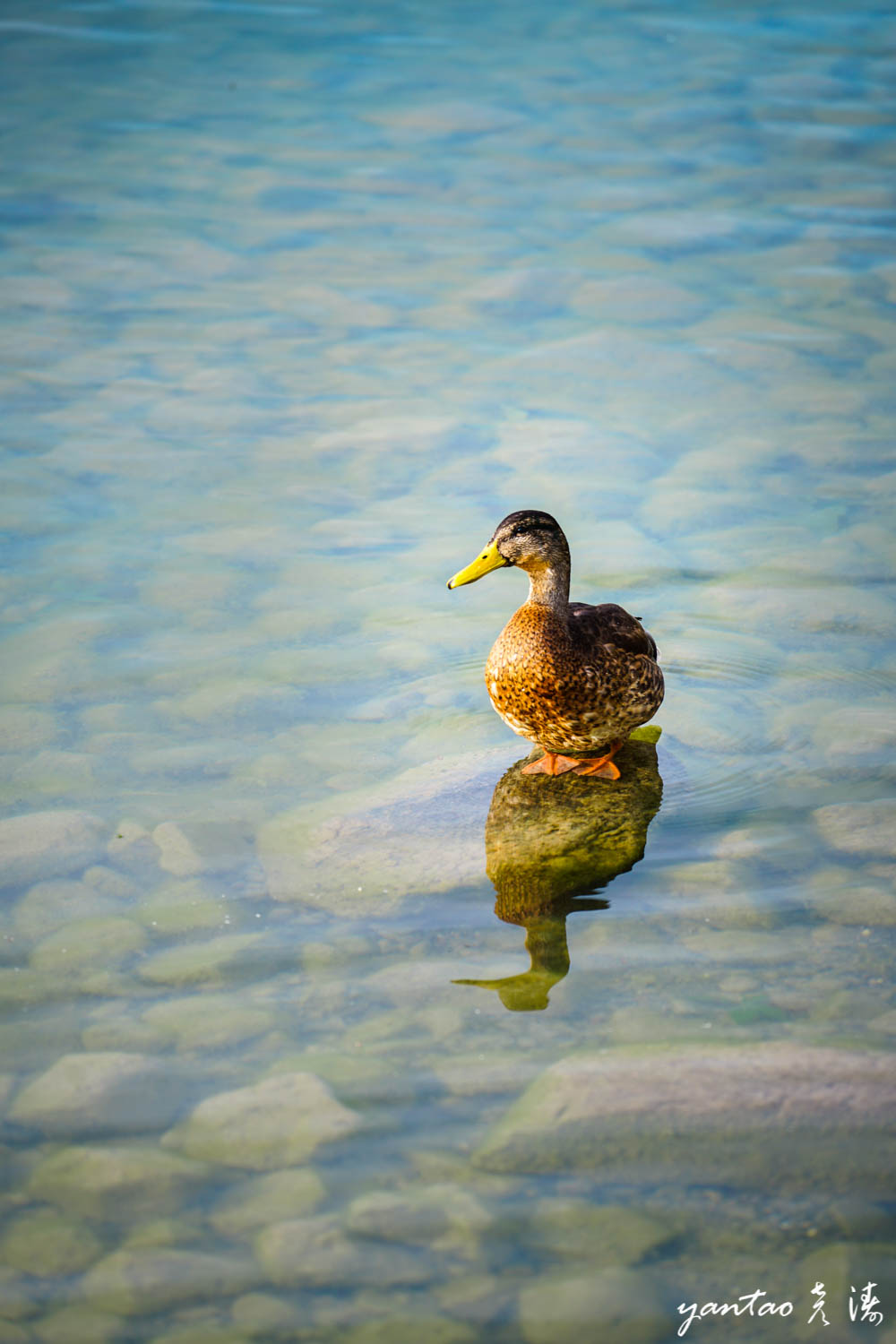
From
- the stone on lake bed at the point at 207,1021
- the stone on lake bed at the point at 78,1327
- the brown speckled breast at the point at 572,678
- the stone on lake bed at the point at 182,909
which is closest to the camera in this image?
the stone on lake bed at the point at 78,1327

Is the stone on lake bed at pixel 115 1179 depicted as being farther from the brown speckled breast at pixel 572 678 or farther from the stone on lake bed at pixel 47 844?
the brown speckled breast at pixel 572 678

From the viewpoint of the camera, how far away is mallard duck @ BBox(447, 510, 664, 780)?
4.77 metres

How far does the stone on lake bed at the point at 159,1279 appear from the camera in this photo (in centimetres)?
302

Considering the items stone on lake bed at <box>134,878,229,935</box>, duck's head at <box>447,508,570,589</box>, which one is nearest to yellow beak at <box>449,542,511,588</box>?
duck's head at <box>447,508,570,589</box>

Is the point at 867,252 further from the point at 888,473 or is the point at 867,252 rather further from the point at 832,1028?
the point at 832,1028

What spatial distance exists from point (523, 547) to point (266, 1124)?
88.7 inches

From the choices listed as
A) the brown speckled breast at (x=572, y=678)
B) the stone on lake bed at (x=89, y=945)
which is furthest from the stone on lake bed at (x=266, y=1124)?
the brown speckled breast at (x=572, y=678)

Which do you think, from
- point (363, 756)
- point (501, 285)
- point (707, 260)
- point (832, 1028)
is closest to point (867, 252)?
point (707, 260)

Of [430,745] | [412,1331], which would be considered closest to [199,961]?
[412,1331]

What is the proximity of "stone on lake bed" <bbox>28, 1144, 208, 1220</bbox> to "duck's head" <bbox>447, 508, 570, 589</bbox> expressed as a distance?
2234 millimetres

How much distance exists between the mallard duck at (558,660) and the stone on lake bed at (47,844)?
1521 mm

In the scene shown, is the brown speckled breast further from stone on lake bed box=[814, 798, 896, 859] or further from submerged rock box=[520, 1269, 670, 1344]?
submerged rock box=[520, 1269, 670, 1344]

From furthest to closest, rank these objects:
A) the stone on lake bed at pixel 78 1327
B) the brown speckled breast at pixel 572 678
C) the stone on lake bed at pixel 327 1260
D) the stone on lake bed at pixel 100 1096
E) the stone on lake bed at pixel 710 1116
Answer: the brown speckled breast at pixel 572 678, the stone on lake bed at pixel 100 1096, the stone on lake bed at pixel 710 1116, the stone on lake bed at pixel 327 1260, the stone on lake bed at pixel 78 1327

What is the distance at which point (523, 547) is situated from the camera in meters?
4.86
